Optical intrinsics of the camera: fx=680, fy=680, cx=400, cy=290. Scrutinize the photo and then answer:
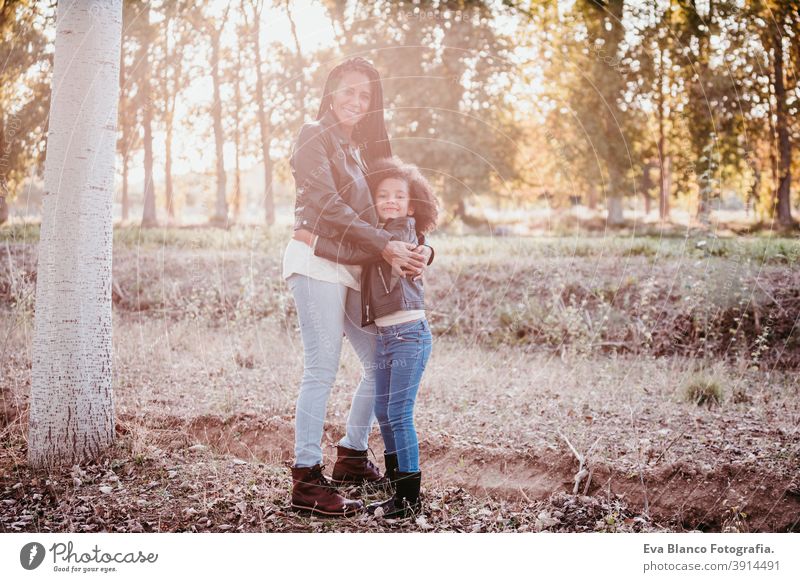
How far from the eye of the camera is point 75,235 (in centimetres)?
349

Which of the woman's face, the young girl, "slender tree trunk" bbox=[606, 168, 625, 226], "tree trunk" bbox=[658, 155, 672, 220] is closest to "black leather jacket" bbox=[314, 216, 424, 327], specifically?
the young girl

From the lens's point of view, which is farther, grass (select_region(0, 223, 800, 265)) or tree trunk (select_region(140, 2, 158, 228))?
grass (select_region(0, 223, 800, 265))

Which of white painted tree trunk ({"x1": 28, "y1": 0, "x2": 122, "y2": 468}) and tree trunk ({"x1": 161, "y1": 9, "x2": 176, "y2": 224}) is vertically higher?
tree trunk ({"x1": 161, "y1": 9, "x2": 176, "y2": 224})

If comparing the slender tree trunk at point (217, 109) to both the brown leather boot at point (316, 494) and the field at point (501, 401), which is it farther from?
the brown leather boot at point (316, 494)

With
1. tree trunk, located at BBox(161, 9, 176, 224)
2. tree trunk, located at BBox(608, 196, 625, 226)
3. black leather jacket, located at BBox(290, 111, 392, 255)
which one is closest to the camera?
black leather jacket, located at BBox(290, 111, 392, 255)

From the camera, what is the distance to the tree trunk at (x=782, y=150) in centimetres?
537

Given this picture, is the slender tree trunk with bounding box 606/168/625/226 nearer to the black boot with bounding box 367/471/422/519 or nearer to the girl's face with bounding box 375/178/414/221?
the girl's face with bounding box 375/178/414/221

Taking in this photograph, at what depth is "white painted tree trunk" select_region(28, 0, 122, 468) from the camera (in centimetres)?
347

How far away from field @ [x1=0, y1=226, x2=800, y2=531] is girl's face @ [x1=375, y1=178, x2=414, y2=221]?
1.43m

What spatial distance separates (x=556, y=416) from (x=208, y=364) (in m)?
2.59

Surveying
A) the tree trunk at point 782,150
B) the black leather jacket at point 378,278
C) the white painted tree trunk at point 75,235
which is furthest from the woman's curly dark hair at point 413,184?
the tree trunk at point 782,150
